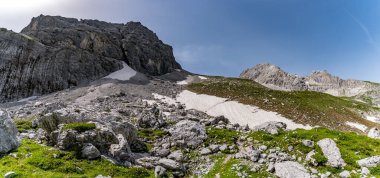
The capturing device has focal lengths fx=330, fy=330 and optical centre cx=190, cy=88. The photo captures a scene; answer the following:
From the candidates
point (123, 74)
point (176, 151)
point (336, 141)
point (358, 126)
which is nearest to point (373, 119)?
point (358, 126)

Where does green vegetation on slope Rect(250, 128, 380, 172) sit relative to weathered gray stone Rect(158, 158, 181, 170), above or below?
above

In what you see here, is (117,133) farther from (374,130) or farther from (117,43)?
(117,43)

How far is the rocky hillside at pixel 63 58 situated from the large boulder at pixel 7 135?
210 ft

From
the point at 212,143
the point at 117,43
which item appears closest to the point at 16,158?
the point at 212,143

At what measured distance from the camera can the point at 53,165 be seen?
81.0ft

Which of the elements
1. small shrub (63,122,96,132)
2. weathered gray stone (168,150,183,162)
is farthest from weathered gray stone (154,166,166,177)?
small shrub (63,122,96,132)

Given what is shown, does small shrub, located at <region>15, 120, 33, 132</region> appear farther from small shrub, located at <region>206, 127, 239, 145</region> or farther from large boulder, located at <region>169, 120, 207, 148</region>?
small shrub, located at <region>206, 127, 239, 145</region>

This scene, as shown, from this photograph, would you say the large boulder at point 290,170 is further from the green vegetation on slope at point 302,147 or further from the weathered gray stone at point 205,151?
the weathered gray stone at point 205,151

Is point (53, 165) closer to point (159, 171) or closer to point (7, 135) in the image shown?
point (7, 135)

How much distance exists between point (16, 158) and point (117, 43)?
11291 cm

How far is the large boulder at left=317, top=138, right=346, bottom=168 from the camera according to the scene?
28.2 meters

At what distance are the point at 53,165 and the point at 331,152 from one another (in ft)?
77.2

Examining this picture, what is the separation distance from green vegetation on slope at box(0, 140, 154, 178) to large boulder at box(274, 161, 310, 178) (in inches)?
423

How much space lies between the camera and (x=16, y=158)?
2522 centimetres
